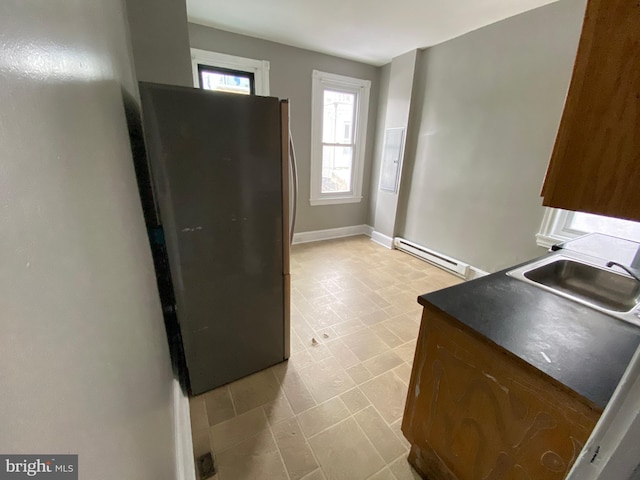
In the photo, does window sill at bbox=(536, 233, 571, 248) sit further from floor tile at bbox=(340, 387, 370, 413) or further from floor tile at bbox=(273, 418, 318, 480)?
floor tile at bbox=(273, 418, 318, 480)

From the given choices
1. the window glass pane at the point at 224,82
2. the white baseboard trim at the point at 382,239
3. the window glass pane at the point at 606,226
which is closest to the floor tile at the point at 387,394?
the window glass pane at the point at 606,226

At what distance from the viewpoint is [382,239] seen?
417cm

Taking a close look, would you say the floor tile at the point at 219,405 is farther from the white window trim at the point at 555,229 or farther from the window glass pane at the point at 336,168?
the window glass pane at the point at 336,168

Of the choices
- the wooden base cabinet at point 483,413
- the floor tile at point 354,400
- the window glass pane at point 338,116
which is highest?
the window glass pane at point 338,116

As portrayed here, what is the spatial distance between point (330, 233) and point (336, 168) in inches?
41.1

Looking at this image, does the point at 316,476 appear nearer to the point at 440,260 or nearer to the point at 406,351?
the point at 406,351

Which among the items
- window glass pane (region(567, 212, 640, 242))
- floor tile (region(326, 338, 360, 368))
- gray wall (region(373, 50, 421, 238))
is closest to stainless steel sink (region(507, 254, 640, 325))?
window glass pane (region(567, 212, 640, 242))

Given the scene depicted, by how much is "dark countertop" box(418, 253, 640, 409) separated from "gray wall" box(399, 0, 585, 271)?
72.9 inches

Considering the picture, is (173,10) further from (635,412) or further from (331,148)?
(331,148)

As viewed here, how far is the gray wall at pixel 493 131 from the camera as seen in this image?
7.33 ft

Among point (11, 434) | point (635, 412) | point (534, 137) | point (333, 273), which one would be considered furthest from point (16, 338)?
point (534, 137)

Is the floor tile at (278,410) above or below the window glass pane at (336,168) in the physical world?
below

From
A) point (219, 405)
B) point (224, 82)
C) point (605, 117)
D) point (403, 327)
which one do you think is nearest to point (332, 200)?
point (224, 82)
